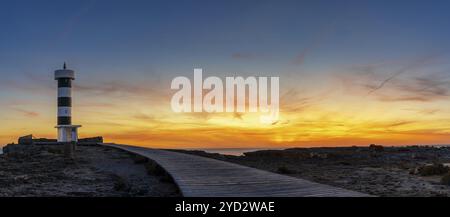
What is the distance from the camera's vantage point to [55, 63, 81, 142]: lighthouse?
155 feet

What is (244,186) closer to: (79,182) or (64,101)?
(79,182)

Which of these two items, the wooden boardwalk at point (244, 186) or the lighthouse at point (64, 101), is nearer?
the wooden boardwalk at point (244, 186)

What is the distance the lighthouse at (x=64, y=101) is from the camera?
4728cm

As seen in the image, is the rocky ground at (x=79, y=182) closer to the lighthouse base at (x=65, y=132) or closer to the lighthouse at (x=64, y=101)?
the lighthouse at (x=64, y=101)

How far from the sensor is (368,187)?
57.9ft

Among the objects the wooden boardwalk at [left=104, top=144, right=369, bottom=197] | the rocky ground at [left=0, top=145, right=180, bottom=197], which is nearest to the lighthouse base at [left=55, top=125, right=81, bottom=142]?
the rocky ground at [left=0, top=145, right=180, bottom=197]

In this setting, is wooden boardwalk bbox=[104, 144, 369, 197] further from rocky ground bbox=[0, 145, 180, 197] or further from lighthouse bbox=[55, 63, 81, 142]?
lighthouse bbox=[55, 63, 81, 142]

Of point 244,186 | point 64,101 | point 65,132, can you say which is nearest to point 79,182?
point 244,186

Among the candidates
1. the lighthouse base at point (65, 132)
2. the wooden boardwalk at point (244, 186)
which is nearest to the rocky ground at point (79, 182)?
A: the wooden boardwalk at point (244, 186)

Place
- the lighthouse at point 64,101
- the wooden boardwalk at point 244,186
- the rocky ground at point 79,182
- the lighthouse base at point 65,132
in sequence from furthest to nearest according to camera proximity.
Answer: the lighthouse base at point 65,132 → the lighthouse at point 64,101 → the rocky ground at point 79,182 → the wooden boardwalk at point 244,186
